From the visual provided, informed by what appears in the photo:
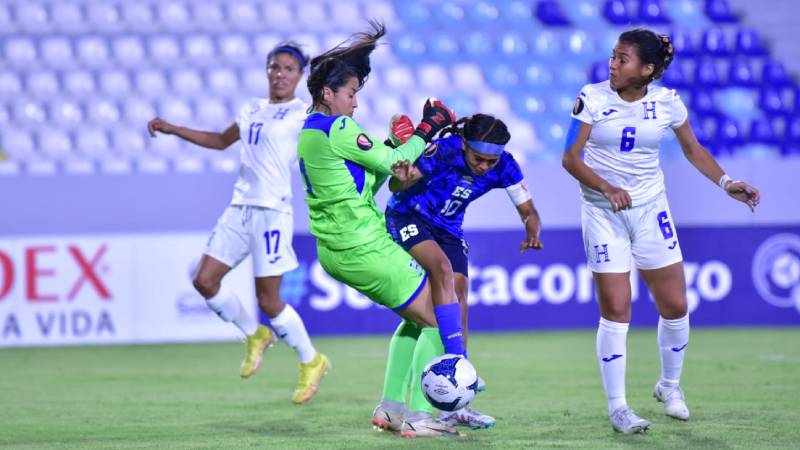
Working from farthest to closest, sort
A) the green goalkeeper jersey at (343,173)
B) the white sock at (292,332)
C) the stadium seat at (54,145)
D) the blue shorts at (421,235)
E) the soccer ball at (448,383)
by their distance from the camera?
the stadium seat at (54,145) → the white sock at (292,332) → the blue shorts at (421,235) → the green goalkeeper jersey at (343,173) → the soccer ball at (448,383)

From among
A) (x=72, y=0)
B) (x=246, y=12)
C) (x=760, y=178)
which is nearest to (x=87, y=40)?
(x=72, y=0)

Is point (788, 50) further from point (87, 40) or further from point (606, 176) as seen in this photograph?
point (606, 176)

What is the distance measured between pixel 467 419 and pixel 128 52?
11199 mm

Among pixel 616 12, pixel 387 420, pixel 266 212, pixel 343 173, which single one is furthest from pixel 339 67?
pixel 616 12

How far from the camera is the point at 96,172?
14.1 meters

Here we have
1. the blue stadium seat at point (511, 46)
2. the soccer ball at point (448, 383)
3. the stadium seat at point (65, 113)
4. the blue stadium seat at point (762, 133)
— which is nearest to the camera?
the soccer ball at point (448, 383)

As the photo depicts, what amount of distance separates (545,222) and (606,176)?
8.12 m

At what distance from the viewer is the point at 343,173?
237 inches

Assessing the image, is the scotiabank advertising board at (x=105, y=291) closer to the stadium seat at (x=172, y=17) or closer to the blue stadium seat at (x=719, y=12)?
the stadium seat at (x=172, y=17)

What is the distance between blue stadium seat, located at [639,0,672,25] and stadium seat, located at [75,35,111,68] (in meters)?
7.75

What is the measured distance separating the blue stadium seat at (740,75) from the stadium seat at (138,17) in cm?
830

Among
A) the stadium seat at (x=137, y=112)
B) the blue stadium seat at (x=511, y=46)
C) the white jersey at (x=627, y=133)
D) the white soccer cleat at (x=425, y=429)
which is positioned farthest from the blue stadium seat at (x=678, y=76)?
the white soccer cleat at (x=425, y=429)

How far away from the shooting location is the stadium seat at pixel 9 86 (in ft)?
51.8

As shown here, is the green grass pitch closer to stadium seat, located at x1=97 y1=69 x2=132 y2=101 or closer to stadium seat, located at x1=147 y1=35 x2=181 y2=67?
stadium seat, located at x1=97 y1=69 x2=132 y2=101
